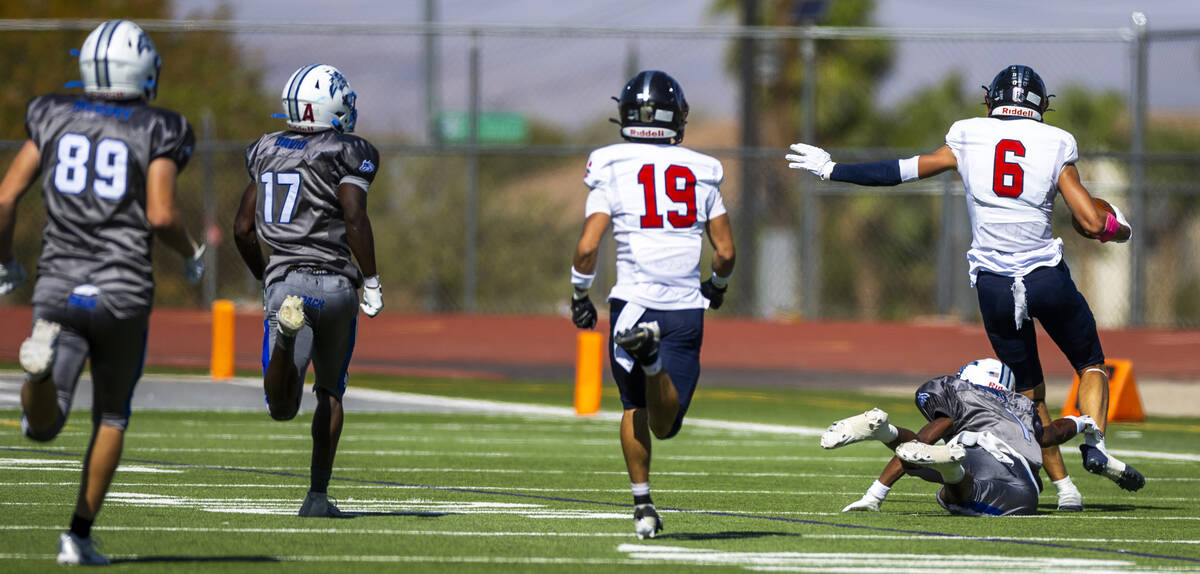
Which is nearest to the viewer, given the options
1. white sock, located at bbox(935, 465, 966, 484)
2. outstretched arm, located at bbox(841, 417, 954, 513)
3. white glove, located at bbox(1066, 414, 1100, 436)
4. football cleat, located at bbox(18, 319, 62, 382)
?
football cleat, located at bbox(18, 319, 62, 382)

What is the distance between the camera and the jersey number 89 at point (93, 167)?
672 cm

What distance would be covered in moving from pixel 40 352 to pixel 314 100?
2.41 m

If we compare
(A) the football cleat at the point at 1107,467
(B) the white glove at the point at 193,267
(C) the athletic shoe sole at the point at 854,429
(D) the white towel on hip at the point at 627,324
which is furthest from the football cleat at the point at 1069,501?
(B) the white glove at the point at 193,267

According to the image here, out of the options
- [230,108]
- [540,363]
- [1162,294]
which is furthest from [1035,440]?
[230,108]

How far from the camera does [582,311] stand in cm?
778

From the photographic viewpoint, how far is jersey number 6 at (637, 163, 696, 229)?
7.79m

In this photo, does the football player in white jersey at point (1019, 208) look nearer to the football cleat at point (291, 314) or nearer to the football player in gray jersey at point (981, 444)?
the football player in gray jersey at point (981, 444)

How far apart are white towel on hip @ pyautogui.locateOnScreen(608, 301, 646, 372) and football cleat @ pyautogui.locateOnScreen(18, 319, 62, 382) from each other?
240 cm

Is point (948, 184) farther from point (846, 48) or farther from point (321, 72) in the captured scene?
point (846, 48)

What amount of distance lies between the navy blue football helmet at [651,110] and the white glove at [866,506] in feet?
7.70

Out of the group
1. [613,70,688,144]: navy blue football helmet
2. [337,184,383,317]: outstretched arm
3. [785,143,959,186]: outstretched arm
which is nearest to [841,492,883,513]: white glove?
[785,143,959,186]: outstretched arm

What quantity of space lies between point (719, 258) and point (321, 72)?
221 centimetres

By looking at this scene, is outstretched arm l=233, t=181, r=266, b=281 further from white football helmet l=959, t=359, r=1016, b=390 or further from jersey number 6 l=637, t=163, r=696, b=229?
white football helmet l=959, t=359, r=1016, b=390

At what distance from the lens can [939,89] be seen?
154ft
